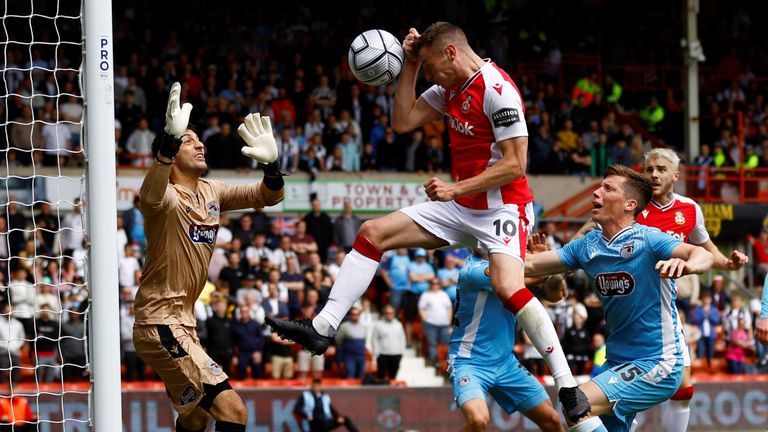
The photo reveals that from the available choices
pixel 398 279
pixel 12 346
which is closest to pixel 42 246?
pixel 12 346

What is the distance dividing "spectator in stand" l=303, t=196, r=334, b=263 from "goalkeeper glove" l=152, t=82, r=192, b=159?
11.8 metres

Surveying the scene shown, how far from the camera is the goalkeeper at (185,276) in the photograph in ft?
26.3

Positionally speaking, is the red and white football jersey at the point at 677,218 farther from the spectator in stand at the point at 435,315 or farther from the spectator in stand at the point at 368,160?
the spectator in stand at the point at 368,160

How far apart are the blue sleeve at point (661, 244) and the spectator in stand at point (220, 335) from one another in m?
9.37

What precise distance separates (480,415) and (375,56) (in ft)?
8.81

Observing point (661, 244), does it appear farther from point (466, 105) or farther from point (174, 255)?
point (174, 255)

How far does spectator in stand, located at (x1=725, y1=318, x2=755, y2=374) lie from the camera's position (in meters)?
19.1

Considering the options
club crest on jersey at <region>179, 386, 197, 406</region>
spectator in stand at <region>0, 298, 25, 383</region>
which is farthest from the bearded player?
spectator in stand at <region>0, 298, 25, 383</region>

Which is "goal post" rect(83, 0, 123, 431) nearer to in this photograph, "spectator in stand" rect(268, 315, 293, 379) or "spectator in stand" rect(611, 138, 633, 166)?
"spectator in stand" rect(268, 315, 293, 379)

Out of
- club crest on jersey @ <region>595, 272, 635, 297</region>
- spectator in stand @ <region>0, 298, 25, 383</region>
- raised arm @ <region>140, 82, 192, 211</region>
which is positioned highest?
raised arm @ <region>140, 82, 192, 211</region>

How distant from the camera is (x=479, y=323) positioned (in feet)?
29.3

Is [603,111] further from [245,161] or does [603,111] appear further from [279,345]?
[279,345]

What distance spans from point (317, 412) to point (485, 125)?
920 centimetres

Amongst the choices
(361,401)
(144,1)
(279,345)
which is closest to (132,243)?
(279,345)
